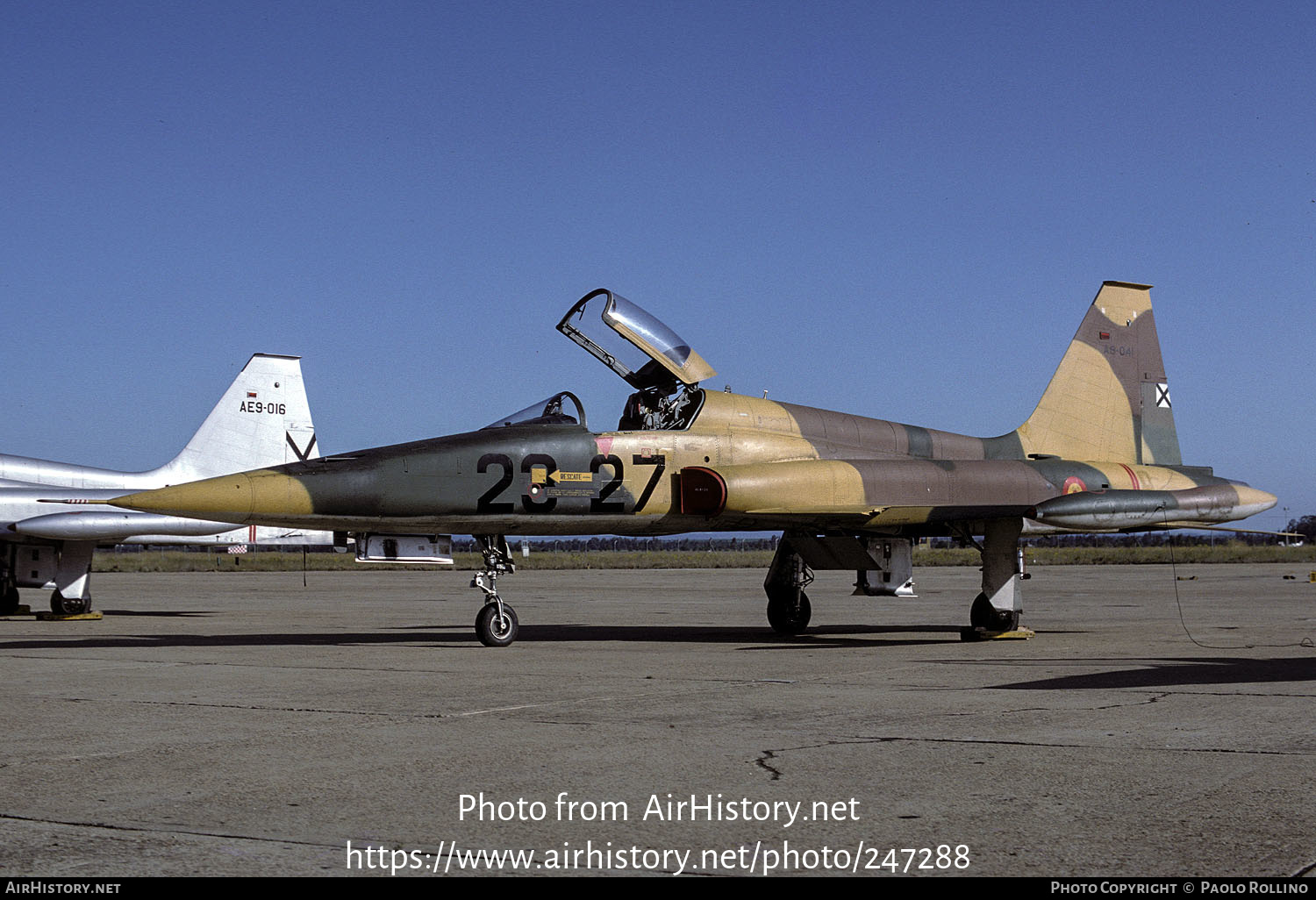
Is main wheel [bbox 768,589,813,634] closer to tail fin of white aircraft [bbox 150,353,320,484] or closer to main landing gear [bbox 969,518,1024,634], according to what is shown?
main landing gear [bbox 969,518,1024,634]

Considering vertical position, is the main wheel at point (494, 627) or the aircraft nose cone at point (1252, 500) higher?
the aircraft nose cone at point (1252, 500)

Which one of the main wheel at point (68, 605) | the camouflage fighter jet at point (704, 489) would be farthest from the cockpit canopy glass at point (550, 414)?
the main wheel at point (68, 605)

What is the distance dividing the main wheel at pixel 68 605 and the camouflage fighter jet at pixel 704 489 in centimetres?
1077

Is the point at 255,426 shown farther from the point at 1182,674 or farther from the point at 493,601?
the point at 1182,674

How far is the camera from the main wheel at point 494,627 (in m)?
14.0

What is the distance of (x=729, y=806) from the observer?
16.8 feet

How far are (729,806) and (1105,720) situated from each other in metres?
3.28

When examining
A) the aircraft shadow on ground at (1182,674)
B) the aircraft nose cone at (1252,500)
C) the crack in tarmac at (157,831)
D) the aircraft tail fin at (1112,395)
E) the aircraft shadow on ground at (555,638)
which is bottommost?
the aircraft shadow on ground at (555,638)

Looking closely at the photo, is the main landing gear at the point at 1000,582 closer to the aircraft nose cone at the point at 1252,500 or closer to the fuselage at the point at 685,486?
the fuselage at the point at 685,486

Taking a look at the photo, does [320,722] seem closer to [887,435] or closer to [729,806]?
[729,806]

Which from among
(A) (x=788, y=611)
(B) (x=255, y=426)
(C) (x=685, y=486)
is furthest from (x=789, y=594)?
(B) (x=255, y=426)

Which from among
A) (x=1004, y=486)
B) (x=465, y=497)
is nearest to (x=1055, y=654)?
(x=1004, y=486)

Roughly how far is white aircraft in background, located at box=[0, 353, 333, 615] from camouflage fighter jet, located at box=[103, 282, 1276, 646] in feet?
20.3

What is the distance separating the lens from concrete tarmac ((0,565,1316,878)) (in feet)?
14.4
